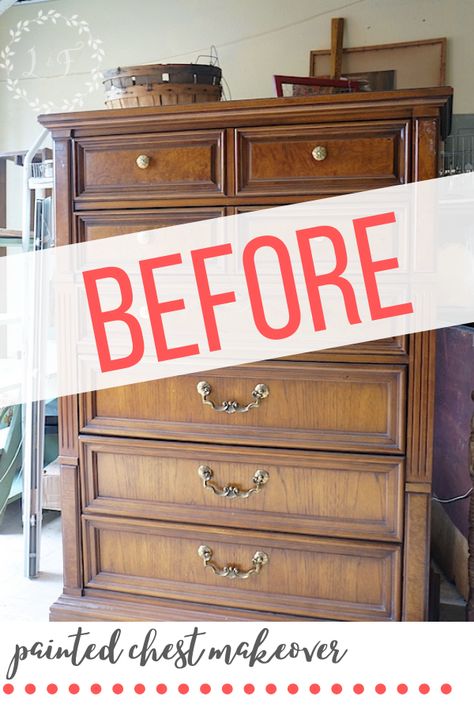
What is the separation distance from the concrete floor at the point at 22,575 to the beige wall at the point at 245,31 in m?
1.61

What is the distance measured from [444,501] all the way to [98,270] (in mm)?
1189

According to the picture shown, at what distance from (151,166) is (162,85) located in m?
0.19

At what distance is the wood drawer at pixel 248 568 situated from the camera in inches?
48.9

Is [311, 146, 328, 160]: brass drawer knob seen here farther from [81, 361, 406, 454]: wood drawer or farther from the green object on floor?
the green object on floor

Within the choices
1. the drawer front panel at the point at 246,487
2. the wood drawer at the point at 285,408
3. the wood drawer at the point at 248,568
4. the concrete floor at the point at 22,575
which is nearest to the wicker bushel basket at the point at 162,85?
the wood drawer at the point at 285,408

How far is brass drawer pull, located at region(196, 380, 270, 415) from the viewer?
125cm

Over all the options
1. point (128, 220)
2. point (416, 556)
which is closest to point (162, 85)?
point (128, 220)

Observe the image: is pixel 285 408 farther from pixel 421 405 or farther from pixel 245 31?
pixel 245 31

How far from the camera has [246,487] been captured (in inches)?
50.4

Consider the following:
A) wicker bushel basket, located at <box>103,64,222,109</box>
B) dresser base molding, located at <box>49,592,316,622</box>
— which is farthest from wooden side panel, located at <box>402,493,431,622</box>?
wicker bushel basket, located at <box>103,64,222,109</box>
